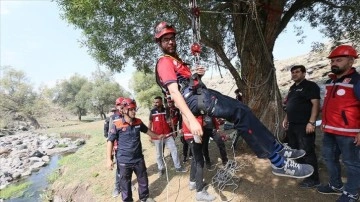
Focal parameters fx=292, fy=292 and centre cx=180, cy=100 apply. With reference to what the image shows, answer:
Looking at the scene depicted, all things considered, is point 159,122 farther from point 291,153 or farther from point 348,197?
point 348,197

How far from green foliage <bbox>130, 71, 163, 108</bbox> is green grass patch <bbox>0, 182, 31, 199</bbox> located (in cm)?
2226

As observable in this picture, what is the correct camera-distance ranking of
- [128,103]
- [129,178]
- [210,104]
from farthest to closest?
[129,178] < [128,103] < [210,104]

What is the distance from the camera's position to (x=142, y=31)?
29.4ft

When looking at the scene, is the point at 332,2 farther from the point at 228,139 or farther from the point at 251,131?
Answer: the point at 251,131

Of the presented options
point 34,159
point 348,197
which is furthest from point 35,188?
point 348,197

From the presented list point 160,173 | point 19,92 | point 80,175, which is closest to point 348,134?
point 160,173

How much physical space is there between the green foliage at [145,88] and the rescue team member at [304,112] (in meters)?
32.2

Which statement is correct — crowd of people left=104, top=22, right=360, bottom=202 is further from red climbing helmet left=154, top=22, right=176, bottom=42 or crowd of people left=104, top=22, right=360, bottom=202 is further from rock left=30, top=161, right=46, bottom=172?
rock left=30, top=161, right=46, bottom=172

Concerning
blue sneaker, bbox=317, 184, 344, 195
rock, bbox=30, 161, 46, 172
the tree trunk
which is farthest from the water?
blue sneaker, bbox=317, 184, 344, 195

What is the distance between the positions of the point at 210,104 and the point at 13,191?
16168 mm

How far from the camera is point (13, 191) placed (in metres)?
16.0

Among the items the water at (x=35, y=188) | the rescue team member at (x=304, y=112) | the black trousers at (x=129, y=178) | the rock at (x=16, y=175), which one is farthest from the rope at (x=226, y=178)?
the rock at (x=16, y=175)

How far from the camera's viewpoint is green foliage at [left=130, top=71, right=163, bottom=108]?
3806 centimetres

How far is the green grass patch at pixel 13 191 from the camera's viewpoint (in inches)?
604
